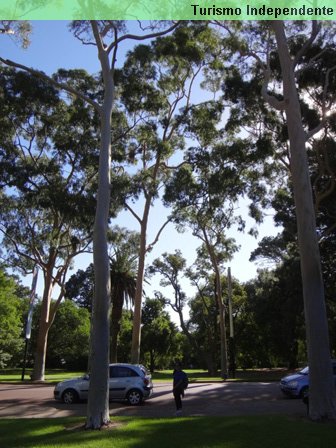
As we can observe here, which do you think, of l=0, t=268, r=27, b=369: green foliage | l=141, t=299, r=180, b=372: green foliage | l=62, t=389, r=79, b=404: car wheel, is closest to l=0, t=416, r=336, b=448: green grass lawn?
l=62, t=389, r=79, b=404: car wheel

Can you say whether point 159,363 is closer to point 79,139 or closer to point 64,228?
point 64,228

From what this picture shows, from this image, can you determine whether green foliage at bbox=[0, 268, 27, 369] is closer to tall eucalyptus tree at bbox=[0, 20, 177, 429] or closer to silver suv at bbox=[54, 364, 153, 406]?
silver suv at bbox=[54, 364, 153, 406]

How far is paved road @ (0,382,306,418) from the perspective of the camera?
15.1 meters

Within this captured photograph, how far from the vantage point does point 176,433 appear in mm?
10367

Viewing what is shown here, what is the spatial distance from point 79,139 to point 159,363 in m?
53.5

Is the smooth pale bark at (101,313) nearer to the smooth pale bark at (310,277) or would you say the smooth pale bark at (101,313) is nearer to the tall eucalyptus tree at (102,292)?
the tall eucalyptus tree at (102,292)

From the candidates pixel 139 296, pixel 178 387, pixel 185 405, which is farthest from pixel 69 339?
pixel 178 387

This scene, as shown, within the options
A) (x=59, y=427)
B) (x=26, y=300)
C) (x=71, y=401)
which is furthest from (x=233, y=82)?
(x=26, y=300)

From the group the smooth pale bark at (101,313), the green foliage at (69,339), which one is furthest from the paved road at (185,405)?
the green foliage at (69,339)

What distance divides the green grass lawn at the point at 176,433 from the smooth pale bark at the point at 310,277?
0.78 m

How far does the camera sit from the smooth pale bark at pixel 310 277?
11914mm

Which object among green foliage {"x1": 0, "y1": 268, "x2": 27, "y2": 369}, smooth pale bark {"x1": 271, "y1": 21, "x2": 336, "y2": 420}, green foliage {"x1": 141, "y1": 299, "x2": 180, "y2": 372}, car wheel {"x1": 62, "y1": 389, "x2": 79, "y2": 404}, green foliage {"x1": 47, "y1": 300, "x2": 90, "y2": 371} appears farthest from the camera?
green foliage {"x1": 141, "y1": 299, "x2": 180, "y2": 372}

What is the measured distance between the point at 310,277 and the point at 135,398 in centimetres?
881

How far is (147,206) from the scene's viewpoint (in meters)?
29.8
